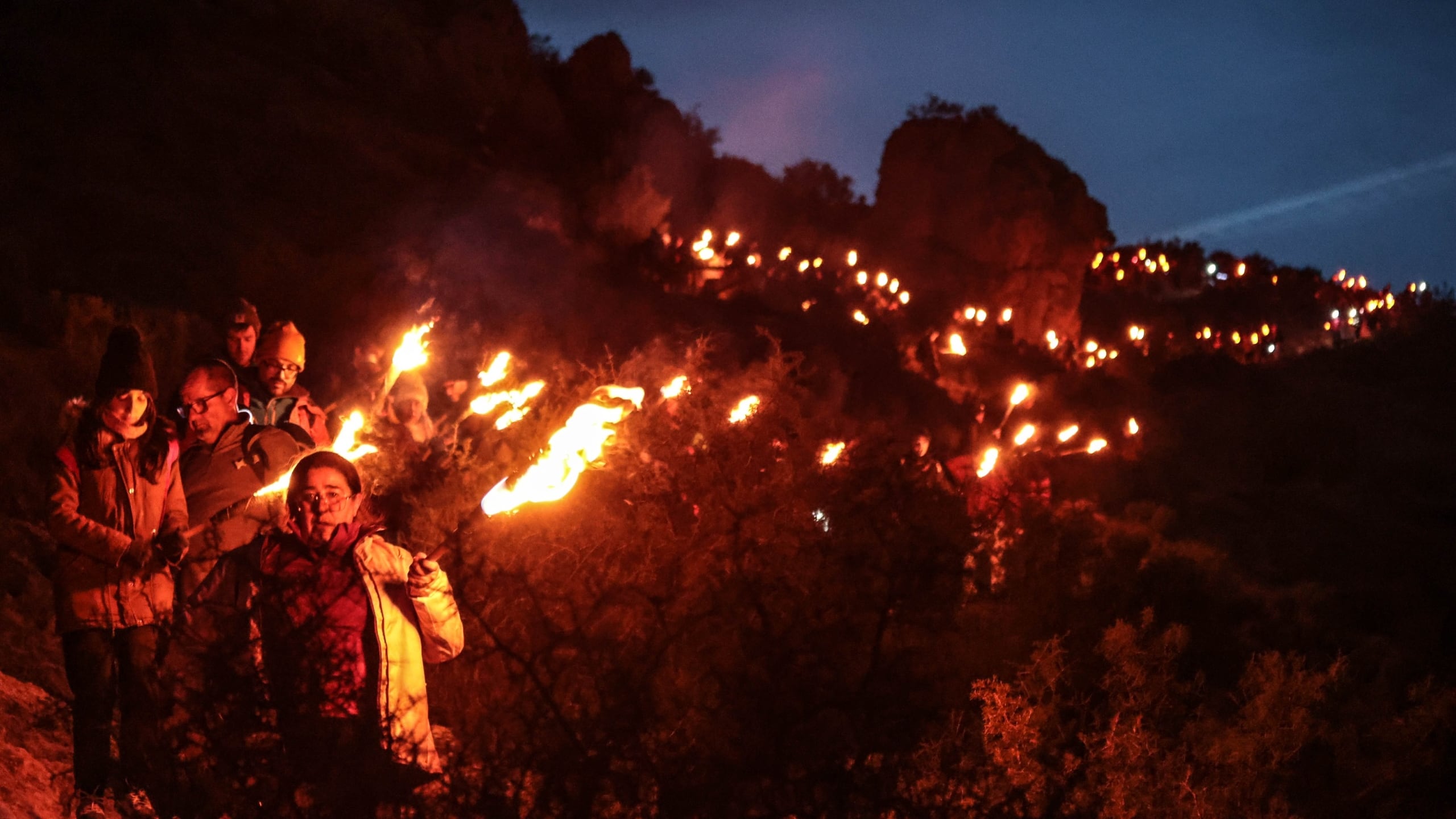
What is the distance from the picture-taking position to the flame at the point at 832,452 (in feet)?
16.7

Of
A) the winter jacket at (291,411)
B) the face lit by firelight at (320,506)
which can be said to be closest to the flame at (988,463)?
the winter jacket at (291,411)

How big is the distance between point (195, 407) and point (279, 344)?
23.6 inches

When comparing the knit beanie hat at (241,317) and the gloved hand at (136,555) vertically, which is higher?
the knit beanie hat at (241,317)

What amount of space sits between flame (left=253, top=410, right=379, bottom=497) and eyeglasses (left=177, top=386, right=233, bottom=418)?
1.51 ft

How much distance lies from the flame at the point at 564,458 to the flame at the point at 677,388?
5.73ft

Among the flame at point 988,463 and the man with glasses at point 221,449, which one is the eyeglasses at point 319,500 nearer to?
the man with glasses at point 221,449

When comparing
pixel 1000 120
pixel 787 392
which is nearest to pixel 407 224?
pixel 787 392

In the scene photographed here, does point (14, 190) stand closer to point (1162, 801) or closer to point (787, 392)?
point (787, 392)

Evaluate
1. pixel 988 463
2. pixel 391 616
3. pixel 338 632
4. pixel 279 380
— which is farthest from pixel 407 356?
pixel 988 463

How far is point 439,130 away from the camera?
85.0ft

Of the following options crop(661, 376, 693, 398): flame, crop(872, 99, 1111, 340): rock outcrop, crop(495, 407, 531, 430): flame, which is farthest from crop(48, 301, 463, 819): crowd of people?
crop(872, 99, 1111, 340): rock outcrop

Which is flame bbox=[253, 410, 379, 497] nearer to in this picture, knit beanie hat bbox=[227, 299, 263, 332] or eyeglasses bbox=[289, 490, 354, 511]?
eyeglasses bbox=[289, 490, 354, 511]

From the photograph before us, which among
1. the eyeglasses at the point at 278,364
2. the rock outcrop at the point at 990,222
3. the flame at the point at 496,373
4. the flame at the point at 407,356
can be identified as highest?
the rock outcrop at the point at 990,222

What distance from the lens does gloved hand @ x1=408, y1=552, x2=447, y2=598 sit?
323 cm
